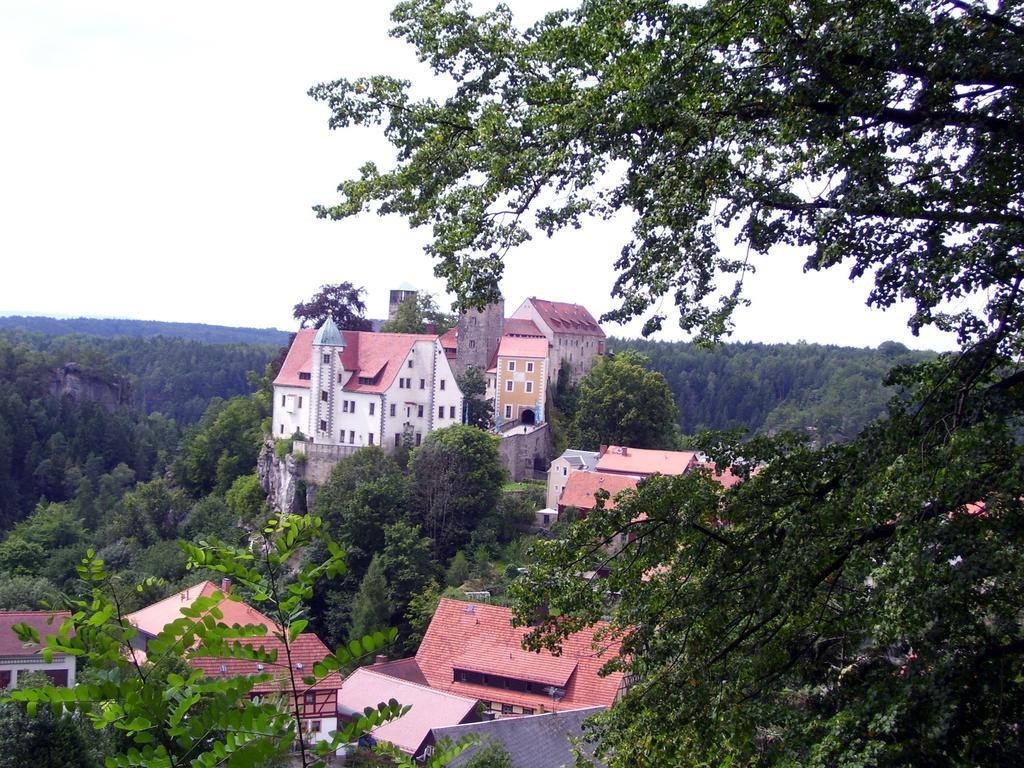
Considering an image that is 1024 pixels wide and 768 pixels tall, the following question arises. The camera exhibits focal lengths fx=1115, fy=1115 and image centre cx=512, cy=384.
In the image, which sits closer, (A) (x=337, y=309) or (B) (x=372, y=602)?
(B) (x=372, y=602)

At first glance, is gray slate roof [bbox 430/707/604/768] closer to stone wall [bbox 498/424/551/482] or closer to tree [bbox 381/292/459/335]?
stone wall [bbox 498/424/551/482]

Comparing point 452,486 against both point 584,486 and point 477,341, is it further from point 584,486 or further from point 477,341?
point 477,341

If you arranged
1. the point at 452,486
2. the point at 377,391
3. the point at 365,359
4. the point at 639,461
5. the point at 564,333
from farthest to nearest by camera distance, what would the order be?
1. the point at 564,333
2. the point at 365,359
3. the point at 639,461
4. the point at 377,391
5. the point at 452,486

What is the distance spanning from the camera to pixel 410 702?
21.8 metres

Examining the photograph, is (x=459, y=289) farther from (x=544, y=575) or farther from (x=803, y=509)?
(x=803, y=509)

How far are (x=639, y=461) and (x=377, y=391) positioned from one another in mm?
10266

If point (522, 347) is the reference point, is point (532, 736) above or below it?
below

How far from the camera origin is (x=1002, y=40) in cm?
562

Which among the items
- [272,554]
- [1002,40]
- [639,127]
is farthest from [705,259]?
[272,554]

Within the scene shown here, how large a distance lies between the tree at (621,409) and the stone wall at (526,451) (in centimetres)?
129

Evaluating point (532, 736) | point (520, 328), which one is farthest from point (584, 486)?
point (532, 736)

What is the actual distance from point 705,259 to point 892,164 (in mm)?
1140

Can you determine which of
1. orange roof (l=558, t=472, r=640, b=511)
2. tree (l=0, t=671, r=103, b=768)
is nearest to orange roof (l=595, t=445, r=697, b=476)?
orange roof (l=558, t=472, r=640, b=511)

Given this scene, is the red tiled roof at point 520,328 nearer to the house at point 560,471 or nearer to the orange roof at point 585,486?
the house at point 560,471
